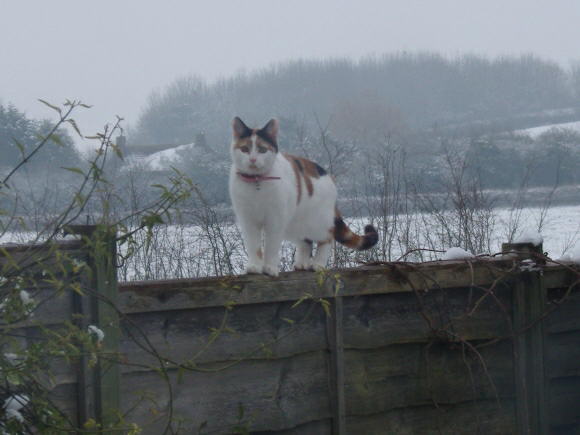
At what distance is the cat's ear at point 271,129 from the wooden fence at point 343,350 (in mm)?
484

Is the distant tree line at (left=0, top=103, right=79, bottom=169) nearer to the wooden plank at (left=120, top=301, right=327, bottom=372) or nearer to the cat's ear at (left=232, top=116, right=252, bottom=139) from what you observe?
the cat's ear at (left=232, top=116, right=252, bottom=139)

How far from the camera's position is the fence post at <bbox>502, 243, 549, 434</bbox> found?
2.31 meters

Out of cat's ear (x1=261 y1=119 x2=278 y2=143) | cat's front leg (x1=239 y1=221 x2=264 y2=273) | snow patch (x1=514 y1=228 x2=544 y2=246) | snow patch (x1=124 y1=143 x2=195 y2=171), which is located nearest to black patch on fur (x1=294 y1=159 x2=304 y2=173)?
cat's ear (x1=261 y1=119 x2=278 y2=143)

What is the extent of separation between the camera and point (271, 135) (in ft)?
7.36

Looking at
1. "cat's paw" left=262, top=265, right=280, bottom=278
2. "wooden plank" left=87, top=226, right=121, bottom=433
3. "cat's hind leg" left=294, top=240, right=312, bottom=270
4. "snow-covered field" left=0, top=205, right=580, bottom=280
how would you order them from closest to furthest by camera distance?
"wooden plank" left=87, top=226, right=121, bottom=433
"cat's paw" left=262, top=265, right=280, bottom=278
"cat's hind leg" left=294, top=240, right=312, bottom=270
"snow-covered field" left=0, top=205, right=580, bottom=280

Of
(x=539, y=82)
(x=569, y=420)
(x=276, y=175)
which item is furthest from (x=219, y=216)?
(x=539, y=82)

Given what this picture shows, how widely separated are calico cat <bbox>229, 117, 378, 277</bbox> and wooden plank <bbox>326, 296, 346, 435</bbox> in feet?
0.69

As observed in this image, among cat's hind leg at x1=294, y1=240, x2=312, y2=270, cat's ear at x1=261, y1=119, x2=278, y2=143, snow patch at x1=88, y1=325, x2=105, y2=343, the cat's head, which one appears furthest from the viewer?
cat's hind leg at x1=294, y1=240, x2=312, y2=270

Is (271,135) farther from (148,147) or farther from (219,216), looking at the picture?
(148,147)

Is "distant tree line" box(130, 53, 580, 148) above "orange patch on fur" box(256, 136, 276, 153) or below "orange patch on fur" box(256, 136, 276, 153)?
above

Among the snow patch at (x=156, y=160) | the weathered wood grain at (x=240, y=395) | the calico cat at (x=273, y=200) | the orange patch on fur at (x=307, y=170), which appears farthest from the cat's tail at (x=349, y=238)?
the snow patch at (x=156, y=160)

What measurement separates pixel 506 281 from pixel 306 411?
820 millimetres

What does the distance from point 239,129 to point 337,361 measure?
0.81 meters

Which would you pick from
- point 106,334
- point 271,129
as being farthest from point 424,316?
point 106,334
